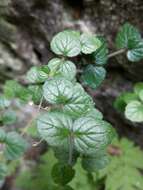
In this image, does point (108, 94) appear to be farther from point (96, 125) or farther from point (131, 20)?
point (96, 125)

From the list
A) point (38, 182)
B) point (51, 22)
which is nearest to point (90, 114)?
point (51, 22)

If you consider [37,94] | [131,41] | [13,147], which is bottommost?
[13,147]

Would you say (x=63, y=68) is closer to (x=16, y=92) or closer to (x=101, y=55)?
(x=101, y=55)

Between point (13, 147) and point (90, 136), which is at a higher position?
point (90, 136)

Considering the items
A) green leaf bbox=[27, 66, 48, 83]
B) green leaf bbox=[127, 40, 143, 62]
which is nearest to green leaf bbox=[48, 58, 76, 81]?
green leaf bbox=[27, 66, 48, 83]

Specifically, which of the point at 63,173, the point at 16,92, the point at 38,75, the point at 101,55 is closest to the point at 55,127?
the point at 63,173

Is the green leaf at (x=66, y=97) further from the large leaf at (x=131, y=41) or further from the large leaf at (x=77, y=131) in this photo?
the large leaf at (x=131, y=41)

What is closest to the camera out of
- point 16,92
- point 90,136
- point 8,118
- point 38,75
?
point 90,136

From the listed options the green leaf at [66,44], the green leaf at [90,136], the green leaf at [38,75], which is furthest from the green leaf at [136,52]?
the green leaf at [90,136]

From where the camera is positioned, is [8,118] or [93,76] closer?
[93,76]
